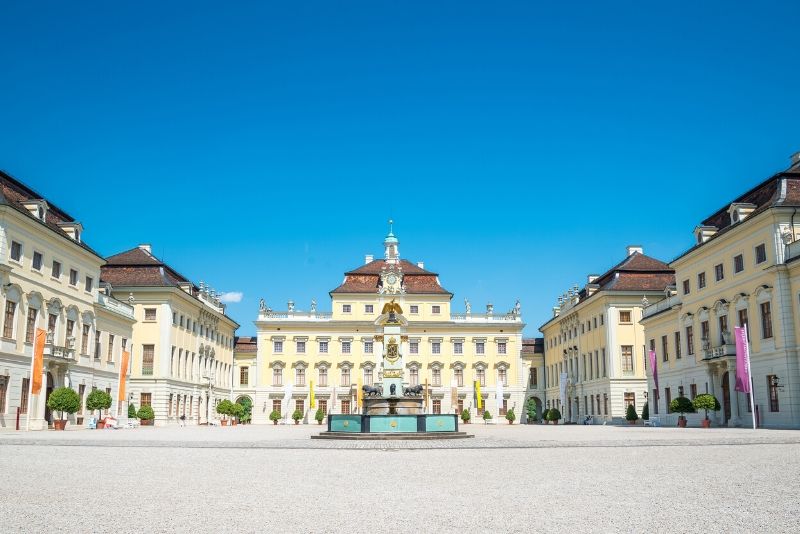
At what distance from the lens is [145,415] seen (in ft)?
168

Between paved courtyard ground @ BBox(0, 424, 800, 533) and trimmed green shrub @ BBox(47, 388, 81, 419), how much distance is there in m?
19.1

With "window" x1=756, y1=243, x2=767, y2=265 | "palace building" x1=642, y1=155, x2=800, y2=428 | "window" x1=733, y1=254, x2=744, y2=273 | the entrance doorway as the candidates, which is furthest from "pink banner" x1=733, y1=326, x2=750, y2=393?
the entrance doorway

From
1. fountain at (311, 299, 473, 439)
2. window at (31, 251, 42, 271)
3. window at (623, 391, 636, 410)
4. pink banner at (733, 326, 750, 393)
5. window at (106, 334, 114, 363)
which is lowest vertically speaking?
fountain at (311, 299, 473, 439)

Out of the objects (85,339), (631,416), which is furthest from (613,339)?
(85,339)

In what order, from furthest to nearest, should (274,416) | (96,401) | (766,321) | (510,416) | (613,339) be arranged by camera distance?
(274,416)
(510,416)
(613,339)
(96,401)
(766,321)

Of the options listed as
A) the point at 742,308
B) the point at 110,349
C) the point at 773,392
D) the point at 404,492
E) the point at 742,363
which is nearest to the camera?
the point at 404,492

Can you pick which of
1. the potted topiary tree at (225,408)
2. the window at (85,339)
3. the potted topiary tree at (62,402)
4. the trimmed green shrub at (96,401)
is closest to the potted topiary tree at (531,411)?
the potted topiary tree at (225,408)

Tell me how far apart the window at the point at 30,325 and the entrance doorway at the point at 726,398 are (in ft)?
117

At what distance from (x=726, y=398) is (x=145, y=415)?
36.7 meters

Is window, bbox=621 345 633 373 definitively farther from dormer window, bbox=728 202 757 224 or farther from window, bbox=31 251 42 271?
window, bbox=31 251 42 271

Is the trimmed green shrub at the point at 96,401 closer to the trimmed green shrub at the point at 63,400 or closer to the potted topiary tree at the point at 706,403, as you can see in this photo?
the trimmed green shrub at the point at 63,400

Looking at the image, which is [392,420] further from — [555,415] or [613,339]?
[555,415]

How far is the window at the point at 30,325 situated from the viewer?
36481 mm

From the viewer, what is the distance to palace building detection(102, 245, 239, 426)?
183 feet
